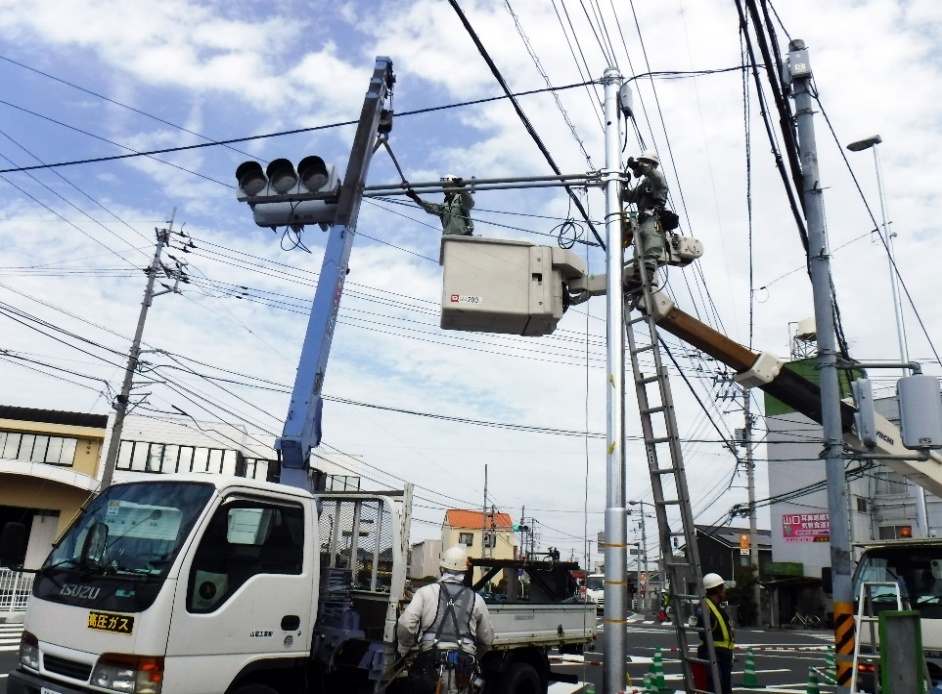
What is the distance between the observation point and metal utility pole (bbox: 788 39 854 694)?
788 centimetres

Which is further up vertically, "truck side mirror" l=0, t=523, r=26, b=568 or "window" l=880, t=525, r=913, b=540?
"window" l=880, t=525, r=913, b=540

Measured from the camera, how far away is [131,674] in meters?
4.76

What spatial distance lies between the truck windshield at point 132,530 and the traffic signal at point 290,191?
4083 mm

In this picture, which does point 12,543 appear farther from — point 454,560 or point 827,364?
point 827,364

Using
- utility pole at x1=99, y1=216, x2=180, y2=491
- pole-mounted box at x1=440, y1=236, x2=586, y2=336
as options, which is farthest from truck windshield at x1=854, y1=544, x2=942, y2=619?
utility pole at x1=99, y1=216, x2=180, y2=491

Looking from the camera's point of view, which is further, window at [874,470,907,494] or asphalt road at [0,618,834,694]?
window at [874,470,907,494]

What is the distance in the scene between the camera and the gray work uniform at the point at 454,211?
8969 mm

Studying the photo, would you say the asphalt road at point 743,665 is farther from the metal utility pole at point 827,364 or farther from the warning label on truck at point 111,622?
the warning label on truck at point 111,622

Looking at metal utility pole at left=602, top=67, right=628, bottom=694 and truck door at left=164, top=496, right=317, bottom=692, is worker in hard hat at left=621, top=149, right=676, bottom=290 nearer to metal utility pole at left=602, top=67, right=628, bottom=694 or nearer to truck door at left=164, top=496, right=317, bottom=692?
metal utility pole at left=602, top=67, right=628, bottom=694

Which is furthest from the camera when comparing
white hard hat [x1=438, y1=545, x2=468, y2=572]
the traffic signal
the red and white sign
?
the red and white sign

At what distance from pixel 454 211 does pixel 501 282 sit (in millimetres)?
1256

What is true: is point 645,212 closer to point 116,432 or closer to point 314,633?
point 314,633

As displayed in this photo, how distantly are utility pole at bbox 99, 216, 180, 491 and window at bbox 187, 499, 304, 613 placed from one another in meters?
18.0

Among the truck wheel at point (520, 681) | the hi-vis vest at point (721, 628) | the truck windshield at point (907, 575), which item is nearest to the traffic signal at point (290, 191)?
the truck wheel at point (520, 681)
